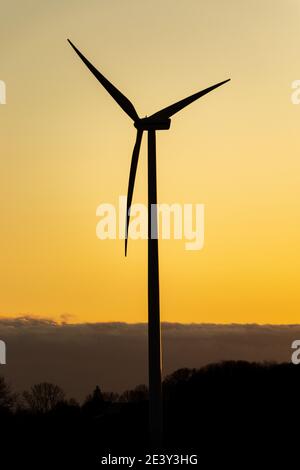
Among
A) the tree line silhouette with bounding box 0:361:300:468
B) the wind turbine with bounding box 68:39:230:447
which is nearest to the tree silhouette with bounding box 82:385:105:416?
the tree line silhouette with bounding box 0:361:300:468

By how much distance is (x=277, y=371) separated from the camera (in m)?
128

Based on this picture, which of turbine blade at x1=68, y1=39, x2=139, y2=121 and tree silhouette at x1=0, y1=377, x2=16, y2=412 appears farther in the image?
tree silhouette at x1=0, y1=377, x2=16, y2=412

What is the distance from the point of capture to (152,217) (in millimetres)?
50312

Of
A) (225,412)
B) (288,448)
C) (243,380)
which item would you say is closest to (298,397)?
(225,412)

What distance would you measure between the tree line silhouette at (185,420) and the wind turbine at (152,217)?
15.6 meters

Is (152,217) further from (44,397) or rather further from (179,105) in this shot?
(44,397)

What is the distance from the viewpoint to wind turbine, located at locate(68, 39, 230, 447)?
49.8m

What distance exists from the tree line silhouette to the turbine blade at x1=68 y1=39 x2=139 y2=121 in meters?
23.1

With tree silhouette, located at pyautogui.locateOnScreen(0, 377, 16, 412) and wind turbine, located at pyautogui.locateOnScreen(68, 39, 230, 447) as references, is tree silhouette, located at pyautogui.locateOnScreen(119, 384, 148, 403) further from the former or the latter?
wind turbine, located at pyautogui.locateOnScreen(68, 39, 230, 447)

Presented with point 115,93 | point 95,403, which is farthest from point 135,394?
point 115,93

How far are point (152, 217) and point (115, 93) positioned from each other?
8.53 metres
